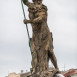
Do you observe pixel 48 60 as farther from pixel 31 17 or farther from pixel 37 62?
pixel 31 17

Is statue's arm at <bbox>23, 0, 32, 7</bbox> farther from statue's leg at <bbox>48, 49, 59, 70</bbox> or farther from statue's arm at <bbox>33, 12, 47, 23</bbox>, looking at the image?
statue's leg at <bbox>48, 49, 59, 70</bbox>

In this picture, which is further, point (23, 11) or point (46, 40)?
point (46, 40)

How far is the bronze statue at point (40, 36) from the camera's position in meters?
14.1

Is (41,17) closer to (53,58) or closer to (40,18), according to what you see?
(40,18)

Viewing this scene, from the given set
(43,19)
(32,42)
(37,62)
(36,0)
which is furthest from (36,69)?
(36,0)

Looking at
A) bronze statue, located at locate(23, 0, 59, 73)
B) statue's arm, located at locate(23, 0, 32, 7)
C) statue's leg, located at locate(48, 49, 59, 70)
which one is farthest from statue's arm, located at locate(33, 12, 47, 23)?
statue's leg, located at locate(48, 49, 59, 70)

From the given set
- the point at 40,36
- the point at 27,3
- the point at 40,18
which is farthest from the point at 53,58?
the point at 27,3

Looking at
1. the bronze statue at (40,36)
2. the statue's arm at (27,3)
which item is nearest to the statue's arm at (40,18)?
the bronze statue at (40,36)

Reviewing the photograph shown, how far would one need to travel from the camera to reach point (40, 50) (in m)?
14.2

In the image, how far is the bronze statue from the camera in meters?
14.1

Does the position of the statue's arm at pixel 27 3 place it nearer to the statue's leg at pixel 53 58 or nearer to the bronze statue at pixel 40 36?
the bronze statue at pixel 40 36

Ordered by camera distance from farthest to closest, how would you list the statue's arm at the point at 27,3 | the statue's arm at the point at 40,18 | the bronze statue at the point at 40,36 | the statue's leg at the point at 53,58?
the statue's arm at the point at 27,3, the statue's leg at the point at 53,58, the bronze statue at the point at 40,36, the statue's arm at the point at 40,18

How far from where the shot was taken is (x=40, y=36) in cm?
1425

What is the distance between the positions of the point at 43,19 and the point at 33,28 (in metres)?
0.63
